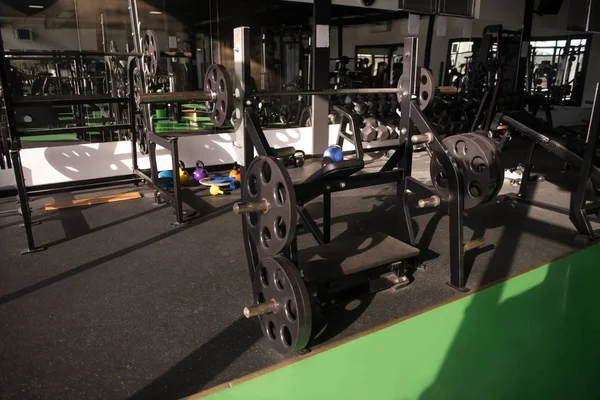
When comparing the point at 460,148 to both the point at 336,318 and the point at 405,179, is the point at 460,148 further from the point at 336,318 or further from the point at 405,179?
the point at 336,318

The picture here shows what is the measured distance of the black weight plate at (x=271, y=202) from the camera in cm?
130

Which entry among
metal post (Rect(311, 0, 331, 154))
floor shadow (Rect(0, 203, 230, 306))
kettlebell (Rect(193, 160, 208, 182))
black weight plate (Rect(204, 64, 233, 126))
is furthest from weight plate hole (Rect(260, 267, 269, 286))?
metal post (Rect(311, 0, 331, 154))

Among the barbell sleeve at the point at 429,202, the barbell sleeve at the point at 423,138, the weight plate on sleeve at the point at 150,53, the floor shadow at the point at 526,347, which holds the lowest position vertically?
the floor shadow at the point at 526,347

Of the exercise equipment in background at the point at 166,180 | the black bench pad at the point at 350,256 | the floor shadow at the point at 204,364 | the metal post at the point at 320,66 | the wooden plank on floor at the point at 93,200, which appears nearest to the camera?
the floor shadow at the point at 204,364

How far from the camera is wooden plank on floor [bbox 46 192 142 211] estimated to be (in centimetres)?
290

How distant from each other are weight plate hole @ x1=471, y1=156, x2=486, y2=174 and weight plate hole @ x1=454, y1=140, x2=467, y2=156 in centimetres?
6

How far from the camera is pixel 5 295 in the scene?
1790 mm

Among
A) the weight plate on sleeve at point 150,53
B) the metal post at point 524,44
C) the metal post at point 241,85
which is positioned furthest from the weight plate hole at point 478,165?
the metal post at point 524,44

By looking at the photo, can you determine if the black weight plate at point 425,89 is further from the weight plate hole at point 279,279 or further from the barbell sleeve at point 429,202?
the weight plate hole at point 279,279

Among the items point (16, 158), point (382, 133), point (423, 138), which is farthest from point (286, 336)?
point (382, 133)

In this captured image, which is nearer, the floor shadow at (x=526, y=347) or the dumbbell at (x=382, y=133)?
the floor shadow at (x=526, y=347)

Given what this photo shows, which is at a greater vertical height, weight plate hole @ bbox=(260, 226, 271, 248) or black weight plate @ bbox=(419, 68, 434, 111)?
black weight plate @ bbox=(419, 68, 434, 111)

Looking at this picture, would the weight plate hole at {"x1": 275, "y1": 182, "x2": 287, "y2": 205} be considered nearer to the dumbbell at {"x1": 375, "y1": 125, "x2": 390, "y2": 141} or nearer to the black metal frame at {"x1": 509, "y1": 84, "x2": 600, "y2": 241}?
the black metal frame at {"x1": 509, "y1": 84, "x2": 600, "y2": 241}

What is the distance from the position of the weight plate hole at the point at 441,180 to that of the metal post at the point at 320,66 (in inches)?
93.1
